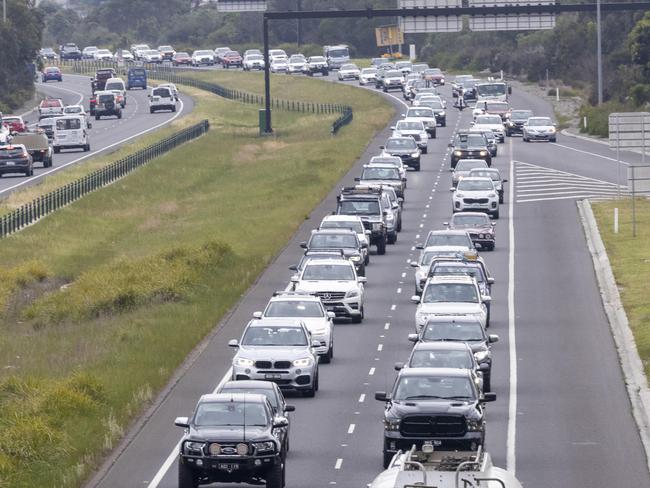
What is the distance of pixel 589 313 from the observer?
44.5 meters

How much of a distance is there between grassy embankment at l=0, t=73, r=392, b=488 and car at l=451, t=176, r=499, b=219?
6.21 m

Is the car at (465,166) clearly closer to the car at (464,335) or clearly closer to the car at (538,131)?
the car at (538,131)

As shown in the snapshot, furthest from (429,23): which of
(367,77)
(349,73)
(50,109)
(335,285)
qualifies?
(335,285)

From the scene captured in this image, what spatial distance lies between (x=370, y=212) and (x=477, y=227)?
142 inches

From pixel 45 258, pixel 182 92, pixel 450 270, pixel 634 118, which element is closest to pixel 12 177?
pixel 45 258

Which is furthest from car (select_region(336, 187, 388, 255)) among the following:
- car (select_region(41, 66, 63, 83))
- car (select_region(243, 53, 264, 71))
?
car (select_region(41, 66, 63, 83))

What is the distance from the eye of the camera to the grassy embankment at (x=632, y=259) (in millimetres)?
41500

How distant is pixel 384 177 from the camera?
222ft

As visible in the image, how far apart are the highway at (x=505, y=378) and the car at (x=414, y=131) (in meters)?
20.3

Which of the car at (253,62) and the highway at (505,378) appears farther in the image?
the car at (253,62)

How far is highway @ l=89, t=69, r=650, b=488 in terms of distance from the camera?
27266 millimetres

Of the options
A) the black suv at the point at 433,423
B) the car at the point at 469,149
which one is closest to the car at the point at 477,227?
the car at the point at 469,149

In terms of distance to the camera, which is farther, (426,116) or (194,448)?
(426,116)

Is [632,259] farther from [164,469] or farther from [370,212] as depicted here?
[164,469]
